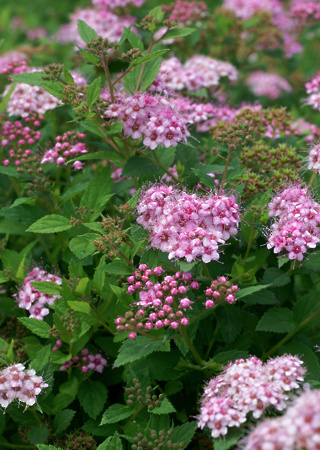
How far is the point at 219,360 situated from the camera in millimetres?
2221

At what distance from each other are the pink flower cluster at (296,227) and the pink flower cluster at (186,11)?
2327 mm

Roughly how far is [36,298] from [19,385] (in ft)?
1.67

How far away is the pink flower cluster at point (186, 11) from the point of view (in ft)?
13.1

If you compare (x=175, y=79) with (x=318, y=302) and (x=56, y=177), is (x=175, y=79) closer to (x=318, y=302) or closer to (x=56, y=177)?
(x=56, y=177)

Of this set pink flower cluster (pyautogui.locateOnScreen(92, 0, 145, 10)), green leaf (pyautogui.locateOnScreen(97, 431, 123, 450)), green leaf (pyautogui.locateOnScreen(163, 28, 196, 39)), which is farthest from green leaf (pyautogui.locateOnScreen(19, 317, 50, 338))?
pink flower cluster (pyautogui.locateOnScreen(92, 0, 145, 10))

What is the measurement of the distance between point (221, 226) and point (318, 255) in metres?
0.50

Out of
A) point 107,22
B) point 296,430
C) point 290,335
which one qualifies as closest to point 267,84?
point 107,22

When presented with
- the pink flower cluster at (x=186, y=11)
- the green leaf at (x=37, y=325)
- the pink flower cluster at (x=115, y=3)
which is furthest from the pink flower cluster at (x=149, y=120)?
the pink flower cluster at (x=115, y=3)

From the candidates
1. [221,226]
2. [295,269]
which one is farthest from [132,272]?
[295,269]

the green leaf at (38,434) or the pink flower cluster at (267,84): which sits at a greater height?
the pink flower cluster at (267,84)

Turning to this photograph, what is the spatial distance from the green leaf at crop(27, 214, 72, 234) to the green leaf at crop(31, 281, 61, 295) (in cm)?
24

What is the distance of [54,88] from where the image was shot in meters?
2.39

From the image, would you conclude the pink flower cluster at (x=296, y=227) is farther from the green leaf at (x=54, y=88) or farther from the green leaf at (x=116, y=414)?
the green leaf at (x=54, y=88)

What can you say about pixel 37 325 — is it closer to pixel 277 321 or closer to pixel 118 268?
pixel 118 268
